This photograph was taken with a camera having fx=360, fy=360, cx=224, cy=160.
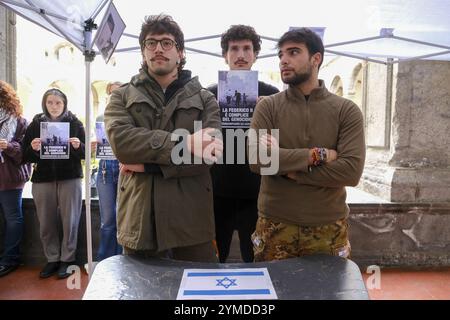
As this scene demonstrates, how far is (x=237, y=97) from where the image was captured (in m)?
2.05

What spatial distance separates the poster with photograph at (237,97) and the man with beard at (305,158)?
0.59 feet

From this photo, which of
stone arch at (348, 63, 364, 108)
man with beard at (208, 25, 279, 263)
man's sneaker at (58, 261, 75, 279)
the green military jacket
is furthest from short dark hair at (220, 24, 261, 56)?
stone arch at (348, 63, 364, 108)

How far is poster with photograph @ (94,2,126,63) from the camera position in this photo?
91.7 inches

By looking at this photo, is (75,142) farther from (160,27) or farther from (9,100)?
(160,27)

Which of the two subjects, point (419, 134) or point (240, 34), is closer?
point (240, 34)

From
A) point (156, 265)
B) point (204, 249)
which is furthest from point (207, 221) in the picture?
point (156, 265)

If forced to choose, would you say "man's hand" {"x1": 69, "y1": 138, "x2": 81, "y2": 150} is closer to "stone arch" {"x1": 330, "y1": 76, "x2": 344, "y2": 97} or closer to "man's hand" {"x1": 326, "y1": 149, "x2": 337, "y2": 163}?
"man's hand" {"x1": 326, "y1": 149, "x2": 337, "y2": 163}

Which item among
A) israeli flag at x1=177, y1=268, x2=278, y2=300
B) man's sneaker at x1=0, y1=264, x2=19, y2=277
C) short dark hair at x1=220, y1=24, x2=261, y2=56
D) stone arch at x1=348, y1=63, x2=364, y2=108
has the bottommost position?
man's sneaker at x1=0, y1=264, x2=19, y2=277

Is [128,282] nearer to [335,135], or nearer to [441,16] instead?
[335,135]

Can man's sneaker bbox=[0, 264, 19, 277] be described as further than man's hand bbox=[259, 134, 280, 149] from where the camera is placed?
Yes

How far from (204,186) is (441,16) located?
242 centimetres

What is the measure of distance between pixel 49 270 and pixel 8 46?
2.49 meters

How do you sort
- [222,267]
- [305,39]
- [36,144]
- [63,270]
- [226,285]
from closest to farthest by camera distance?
[226,285] → [222,267] → [305,39] → [36,144] → [63,270]

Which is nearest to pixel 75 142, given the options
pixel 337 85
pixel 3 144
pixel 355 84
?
pixel 3 144
